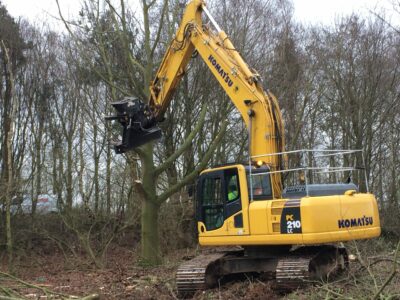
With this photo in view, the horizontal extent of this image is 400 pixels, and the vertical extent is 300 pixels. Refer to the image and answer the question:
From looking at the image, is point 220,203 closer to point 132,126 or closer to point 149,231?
point 132,126

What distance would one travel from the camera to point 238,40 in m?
19.0

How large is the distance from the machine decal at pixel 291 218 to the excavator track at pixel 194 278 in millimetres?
1690

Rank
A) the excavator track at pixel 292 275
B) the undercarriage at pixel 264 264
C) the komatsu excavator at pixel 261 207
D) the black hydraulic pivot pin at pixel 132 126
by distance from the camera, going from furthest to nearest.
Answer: the black hydraulic pivot pin at pixel 132 126, the undercarriage at pixel 264 264, the komatsu excavator at pixel 261 207, the excavator track at pixel 292 275

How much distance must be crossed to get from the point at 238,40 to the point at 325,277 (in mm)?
11419

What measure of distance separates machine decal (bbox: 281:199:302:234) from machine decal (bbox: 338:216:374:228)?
2.38 ft

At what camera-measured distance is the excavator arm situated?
9.74m

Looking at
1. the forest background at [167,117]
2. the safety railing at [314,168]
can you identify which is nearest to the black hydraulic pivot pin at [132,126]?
the safety railing at [314,168]

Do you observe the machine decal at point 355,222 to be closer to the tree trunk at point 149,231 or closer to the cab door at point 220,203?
the cab door at point 220,203

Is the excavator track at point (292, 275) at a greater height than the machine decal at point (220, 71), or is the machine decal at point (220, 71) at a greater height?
the machine decal at point (220, 71)

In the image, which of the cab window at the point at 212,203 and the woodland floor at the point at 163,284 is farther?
the cab window at the point at 212,203

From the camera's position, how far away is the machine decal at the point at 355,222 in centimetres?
877

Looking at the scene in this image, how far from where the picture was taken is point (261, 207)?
9.00 meters

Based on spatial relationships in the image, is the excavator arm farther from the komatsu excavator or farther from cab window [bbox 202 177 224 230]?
cab window [bbox 202 177 224 230]

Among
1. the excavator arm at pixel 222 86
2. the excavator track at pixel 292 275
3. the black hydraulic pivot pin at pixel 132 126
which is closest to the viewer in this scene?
the excavator track at pixel 292 275
